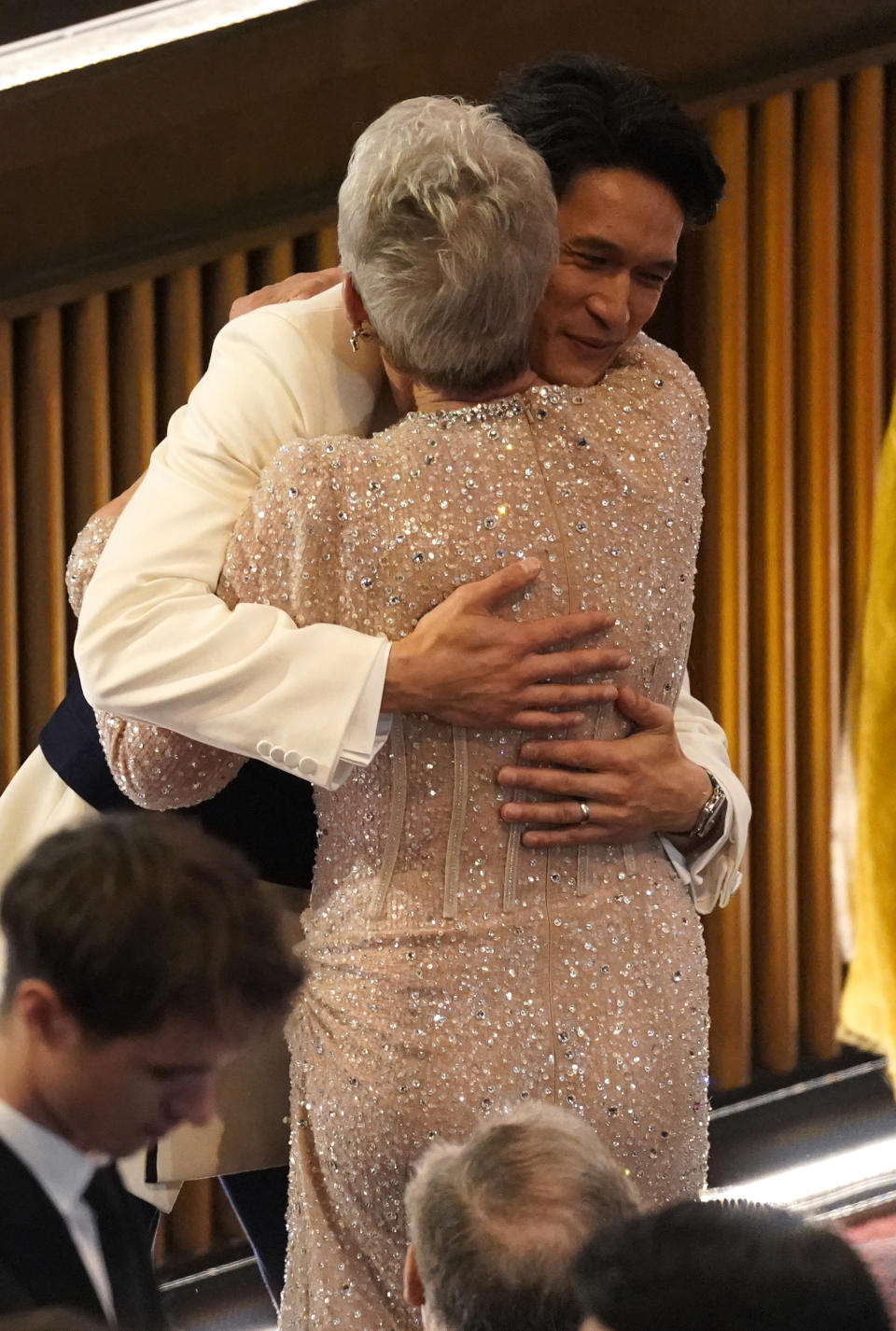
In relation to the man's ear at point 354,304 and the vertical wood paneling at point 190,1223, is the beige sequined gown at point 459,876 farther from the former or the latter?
the vertical wood paneling at point 190,1223

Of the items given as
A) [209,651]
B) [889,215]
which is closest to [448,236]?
[209,651]

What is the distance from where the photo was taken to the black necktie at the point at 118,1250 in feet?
2.84

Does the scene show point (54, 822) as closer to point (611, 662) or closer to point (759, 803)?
point (611, 662)

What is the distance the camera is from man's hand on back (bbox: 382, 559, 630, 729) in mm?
1371

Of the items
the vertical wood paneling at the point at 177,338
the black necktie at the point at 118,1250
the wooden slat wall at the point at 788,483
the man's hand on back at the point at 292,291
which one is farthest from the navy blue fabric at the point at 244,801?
the wooden slat wall at the point at 788,483

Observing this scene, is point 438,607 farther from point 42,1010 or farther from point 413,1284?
point 42,1010

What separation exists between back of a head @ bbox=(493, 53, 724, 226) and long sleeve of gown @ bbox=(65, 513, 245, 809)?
23.2 inches

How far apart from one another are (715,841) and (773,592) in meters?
2.09

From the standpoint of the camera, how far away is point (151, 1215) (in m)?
1.84

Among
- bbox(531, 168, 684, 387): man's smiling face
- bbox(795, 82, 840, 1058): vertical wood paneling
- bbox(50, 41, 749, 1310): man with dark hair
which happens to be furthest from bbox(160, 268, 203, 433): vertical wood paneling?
bbox(531, 168, 684, 387): man's smiling face

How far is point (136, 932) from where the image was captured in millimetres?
792

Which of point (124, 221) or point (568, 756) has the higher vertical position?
point (124, 221)

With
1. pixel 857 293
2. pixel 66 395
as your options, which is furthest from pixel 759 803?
pixel 66 395

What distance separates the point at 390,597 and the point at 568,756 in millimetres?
212
